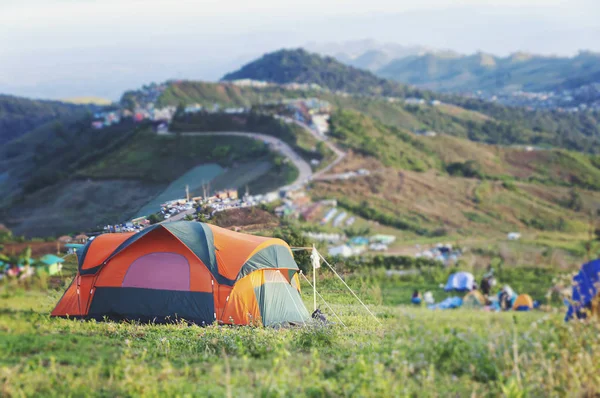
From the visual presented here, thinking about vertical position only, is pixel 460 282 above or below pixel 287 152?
below

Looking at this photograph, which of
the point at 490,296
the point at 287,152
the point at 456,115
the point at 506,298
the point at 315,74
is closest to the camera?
the point at 506,298

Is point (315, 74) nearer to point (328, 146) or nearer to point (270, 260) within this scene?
point (328, 146)

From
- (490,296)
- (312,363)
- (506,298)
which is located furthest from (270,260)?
(490,296)

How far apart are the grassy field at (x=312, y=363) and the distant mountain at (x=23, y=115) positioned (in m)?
115

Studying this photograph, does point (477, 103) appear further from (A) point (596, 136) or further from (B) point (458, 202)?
(B) point (458, 202)

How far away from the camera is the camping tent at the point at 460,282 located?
72.5 feet

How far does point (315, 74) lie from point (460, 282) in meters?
136

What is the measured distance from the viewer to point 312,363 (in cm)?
461

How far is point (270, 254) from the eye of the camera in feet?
28.4

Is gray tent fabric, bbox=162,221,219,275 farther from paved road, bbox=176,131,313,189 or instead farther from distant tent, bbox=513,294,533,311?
paved road, bbox=176,131,313,189

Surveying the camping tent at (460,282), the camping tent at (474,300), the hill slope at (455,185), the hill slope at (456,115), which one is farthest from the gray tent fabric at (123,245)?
the hill slope at (456,115)

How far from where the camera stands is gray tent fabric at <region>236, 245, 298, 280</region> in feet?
27.2

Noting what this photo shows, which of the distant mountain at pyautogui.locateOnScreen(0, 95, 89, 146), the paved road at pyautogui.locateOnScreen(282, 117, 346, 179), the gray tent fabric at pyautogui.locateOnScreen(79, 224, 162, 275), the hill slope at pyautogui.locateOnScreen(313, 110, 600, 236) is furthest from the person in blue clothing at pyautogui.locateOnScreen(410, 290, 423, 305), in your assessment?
the distant mountain at pyautogui.locateOnScreen(0, 95, 89, 146)

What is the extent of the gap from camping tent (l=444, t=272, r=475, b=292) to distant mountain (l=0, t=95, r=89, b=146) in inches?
4086
